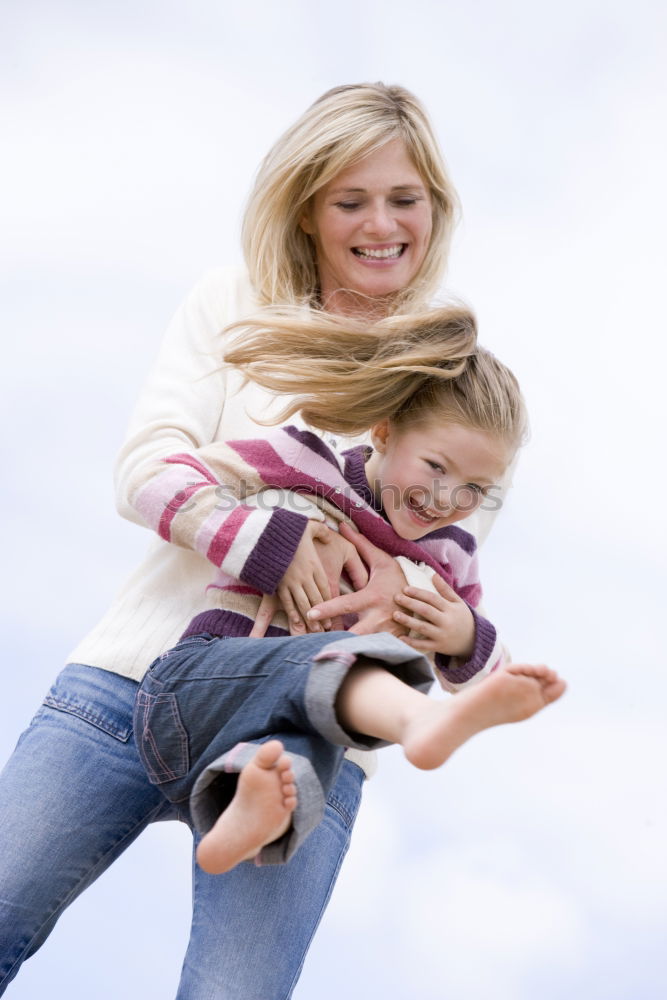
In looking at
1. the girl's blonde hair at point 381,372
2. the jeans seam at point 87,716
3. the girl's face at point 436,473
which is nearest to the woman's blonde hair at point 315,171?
the girl's blonde hair at point 381,372

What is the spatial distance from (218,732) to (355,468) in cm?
72

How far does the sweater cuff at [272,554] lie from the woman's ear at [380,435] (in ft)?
1.12

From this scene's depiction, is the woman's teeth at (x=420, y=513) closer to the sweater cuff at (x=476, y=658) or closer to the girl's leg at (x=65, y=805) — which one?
the sweater cuff at (x=476, y=658)

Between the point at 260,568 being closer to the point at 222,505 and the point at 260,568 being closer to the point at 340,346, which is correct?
the point at 222,505

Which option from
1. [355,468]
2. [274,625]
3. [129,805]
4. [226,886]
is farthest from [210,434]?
[226,886]

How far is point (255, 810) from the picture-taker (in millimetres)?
1739

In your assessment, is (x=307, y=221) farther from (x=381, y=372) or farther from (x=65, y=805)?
(x=65, y=805)

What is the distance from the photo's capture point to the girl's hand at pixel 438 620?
2373 millimetres

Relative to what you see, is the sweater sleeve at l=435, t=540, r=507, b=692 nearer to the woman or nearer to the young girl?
the young girl

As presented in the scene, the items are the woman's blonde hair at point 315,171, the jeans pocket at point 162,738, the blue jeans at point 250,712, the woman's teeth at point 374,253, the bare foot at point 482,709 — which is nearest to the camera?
the bare foot at point 482,709

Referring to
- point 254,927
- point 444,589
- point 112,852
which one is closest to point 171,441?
point 444,589

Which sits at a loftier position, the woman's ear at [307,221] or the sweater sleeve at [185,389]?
the woman's ear at [307,221]

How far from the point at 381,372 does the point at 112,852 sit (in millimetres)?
1190

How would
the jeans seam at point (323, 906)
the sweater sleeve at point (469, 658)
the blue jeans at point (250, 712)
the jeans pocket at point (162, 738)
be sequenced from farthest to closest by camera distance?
the sweater sleeve at point (469, 658) < the jeans seam at point (323, 906) < the jeans pocket at point (162, 738) < the blue jeans at point (250, 712)
